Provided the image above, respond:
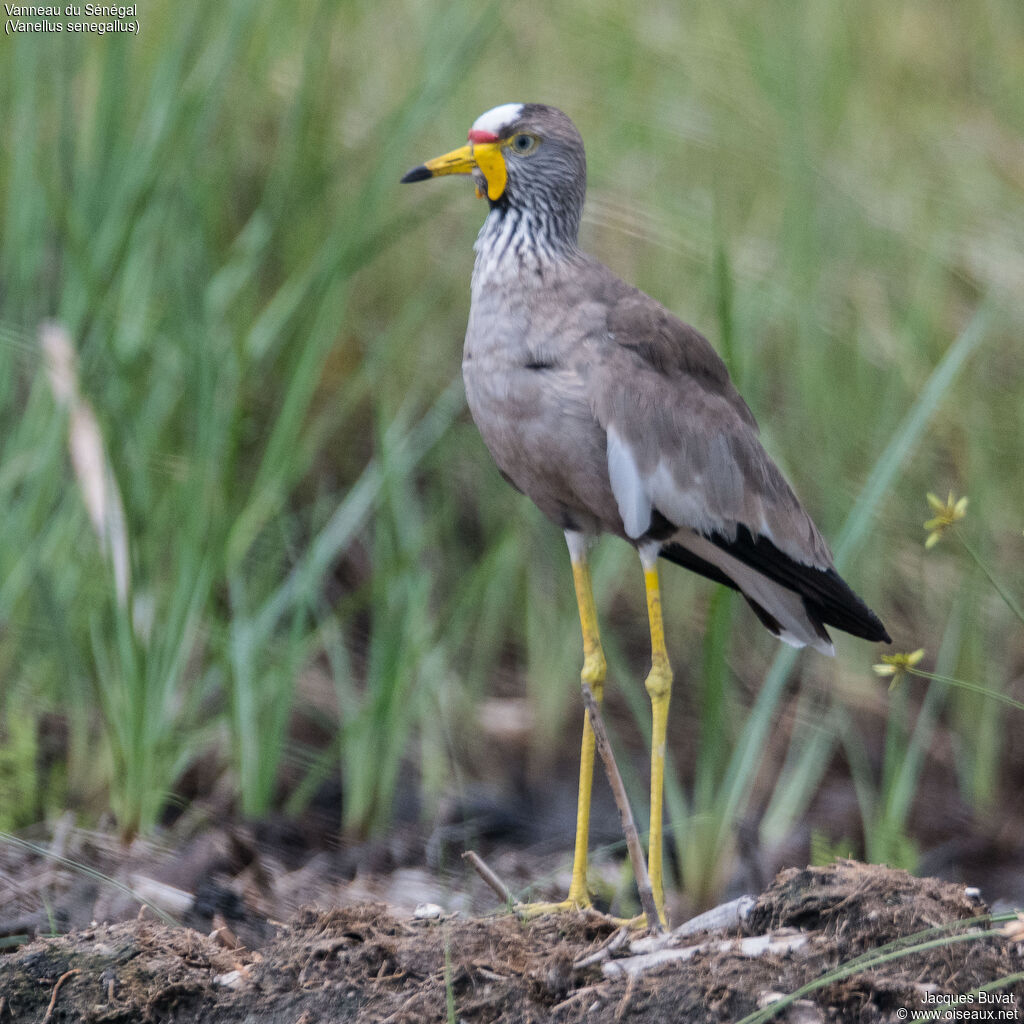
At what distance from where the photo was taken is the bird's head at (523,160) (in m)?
3.10

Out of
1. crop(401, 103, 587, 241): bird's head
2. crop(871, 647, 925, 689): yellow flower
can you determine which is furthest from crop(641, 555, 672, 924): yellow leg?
crop(401, 103, 587, 241): bird's head

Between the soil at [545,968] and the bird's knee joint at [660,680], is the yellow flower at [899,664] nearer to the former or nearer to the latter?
the soil at [545,968]

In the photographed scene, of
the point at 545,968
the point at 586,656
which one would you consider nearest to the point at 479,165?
the point at 586,656

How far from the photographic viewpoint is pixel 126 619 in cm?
327

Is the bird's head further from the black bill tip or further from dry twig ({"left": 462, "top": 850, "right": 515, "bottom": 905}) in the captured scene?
dry twig ({"left": 462, "top": 850, "right": 515, "bottom": 905})

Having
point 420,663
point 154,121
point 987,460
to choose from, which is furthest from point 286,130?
point 987,460

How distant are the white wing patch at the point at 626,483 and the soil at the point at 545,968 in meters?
0.90

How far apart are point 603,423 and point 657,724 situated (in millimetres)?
768

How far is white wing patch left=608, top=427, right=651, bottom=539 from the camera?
2.83 metres

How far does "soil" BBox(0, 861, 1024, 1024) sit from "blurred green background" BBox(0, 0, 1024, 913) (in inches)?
39.8

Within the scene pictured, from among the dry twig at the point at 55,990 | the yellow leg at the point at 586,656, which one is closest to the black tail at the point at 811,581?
the yellow leg at the point at 586,656

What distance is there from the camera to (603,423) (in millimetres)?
2820

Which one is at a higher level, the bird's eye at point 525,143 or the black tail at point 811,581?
the bird's eye at point 525,143

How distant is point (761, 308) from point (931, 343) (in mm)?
911
